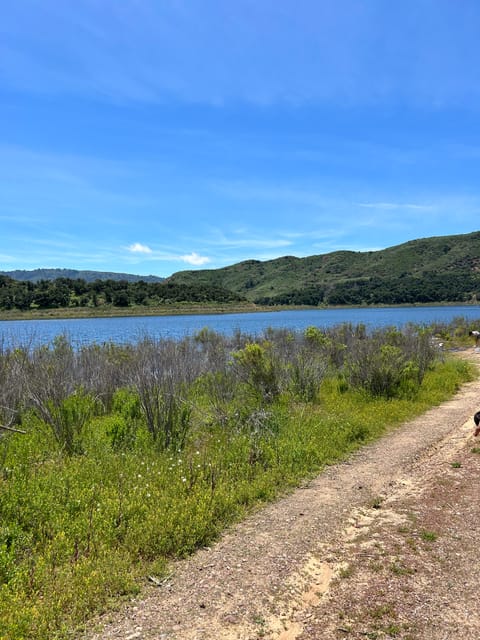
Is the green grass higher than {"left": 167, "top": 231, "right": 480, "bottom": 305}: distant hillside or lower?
lower

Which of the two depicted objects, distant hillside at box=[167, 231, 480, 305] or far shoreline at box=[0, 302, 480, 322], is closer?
far shoreline at box=[0, 302, 480, 322]

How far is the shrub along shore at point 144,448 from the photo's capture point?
389 centimetres

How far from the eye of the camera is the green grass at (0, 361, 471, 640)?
3.59m

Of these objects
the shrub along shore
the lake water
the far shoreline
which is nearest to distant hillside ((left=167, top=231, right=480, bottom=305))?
the far shoreline

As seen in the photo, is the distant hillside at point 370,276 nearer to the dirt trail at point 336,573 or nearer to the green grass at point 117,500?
the green grass at point 117,500

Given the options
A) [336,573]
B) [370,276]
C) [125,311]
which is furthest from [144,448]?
[370,276]

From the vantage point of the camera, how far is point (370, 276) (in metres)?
147

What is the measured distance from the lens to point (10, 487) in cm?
521

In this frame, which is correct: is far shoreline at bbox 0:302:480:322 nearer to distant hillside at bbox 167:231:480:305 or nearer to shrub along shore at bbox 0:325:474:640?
distant hillside at bbox 167:231:480:305

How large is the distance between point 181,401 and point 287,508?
3.34 metres

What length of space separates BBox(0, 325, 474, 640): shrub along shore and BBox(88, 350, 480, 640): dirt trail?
1.22ft

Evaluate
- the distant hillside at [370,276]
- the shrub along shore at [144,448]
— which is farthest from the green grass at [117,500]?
the distant hillside at [370,276]

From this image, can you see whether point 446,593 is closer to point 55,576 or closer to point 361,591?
point 361,591

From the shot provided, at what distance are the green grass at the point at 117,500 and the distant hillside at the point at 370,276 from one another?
11493 centimetres
